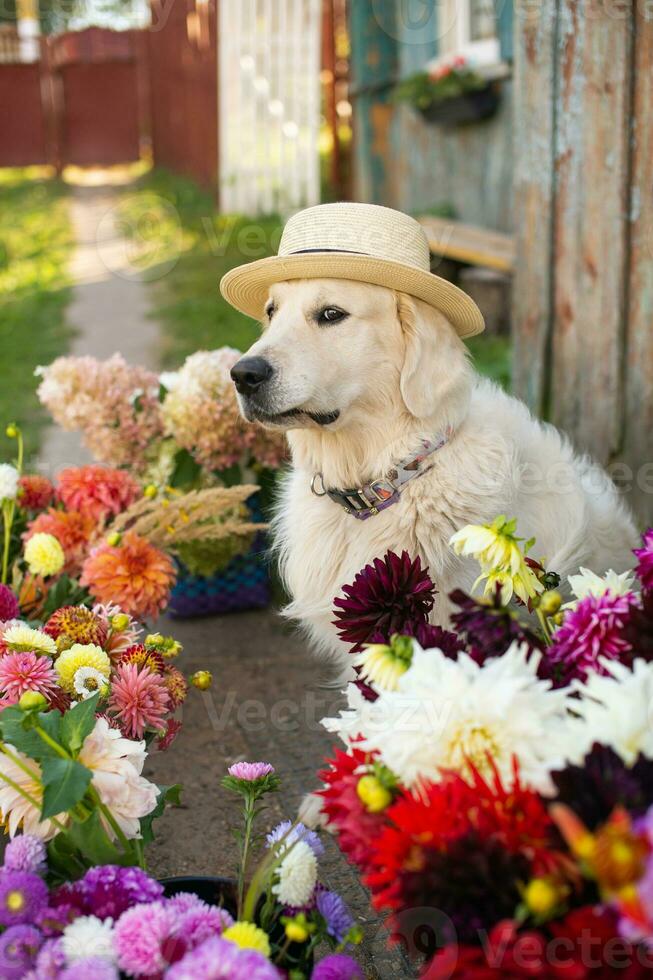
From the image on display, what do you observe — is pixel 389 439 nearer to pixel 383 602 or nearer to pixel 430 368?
pixel 430 368

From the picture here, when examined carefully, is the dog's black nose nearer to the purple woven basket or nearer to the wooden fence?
the purple woven basket

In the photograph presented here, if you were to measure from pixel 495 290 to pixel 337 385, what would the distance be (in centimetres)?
431

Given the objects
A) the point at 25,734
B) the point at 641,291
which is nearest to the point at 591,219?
the point at 641,291

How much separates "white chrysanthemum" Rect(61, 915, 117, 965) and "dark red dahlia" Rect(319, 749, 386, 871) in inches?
14.6

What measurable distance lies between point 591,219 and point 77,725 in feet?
9.06

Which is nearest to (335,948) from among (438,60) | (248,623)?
(248,623)

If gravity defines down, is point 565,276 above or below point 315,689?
above

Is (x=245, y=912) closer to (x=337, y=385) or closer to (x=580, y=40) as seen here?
(x=337, y=385)

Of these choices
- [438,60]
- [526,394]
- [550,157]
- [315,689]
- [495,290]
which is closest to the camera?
[315,689]

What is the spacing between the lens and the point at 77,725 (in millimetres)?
1695

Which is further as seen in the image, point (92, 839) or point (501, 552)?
point (501, 552)

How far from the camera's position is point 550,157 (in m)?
3.73

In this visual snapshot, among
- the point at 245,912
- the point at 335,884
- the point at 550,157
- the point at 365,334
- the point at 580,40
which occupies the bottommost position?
the point at 335,884

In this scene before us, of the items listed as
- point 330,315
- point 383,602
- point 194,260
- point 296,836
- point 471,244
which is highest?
point 330,315
